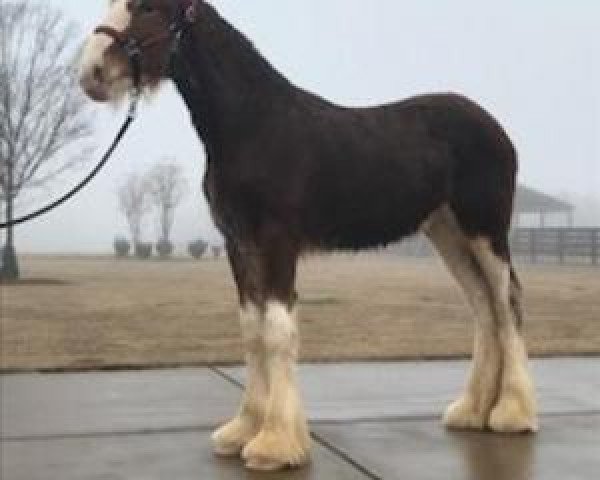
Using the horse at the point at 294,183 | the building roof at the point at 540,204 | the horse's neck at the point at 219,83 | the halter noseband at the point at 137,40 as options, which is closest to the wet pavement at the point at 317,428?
the horse at the point at 294,183

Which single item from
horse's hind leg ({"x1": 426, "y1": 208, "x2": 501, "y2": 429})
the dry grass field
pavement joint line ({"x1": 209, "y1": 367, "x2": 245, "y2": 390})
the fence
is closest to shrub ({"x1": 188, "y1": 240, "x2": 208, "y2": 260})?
Result: the fence

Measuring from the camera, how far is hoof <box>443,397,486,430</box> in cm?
625

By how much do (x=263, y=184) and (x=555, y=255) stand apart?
34621mm

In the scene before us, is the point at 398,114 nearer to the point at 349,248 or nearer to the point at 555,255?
the point at 349,248

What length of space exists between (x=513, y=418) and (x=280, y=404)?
1517 millimetres

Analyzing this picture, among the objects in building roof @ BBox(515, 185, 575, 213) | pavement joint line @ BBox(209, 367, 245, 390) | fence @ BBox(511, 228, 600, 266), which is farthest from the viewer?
building roof @ BBox(515, 185, 575, 213)

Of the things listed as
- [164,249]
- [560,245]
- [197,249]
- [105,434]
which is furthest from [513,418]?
[164,249]

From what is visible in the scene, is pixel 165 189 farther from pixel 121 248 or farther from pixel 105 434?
pixel 105 434

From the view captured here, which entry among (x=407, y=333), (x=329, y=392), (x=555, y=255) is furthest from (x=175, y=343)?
(x=555, y=255)

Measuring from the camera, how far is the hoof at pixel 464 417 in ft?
20.5

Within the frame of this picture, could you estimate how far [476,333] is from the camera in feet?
21.1

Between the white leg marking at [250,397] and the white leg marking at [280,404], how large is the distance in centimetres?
22

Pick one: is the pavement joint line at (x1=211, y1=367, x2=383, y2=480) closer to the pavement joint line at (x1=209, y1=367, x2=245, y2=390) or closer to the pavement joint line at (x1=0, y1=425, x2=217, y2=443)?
the pavement joint line at (x1=0, y1=425, x2=217, y2=443)

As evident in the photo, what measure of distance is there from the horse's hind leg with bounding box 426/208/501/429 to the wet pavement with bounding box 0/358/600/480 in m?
0.19
